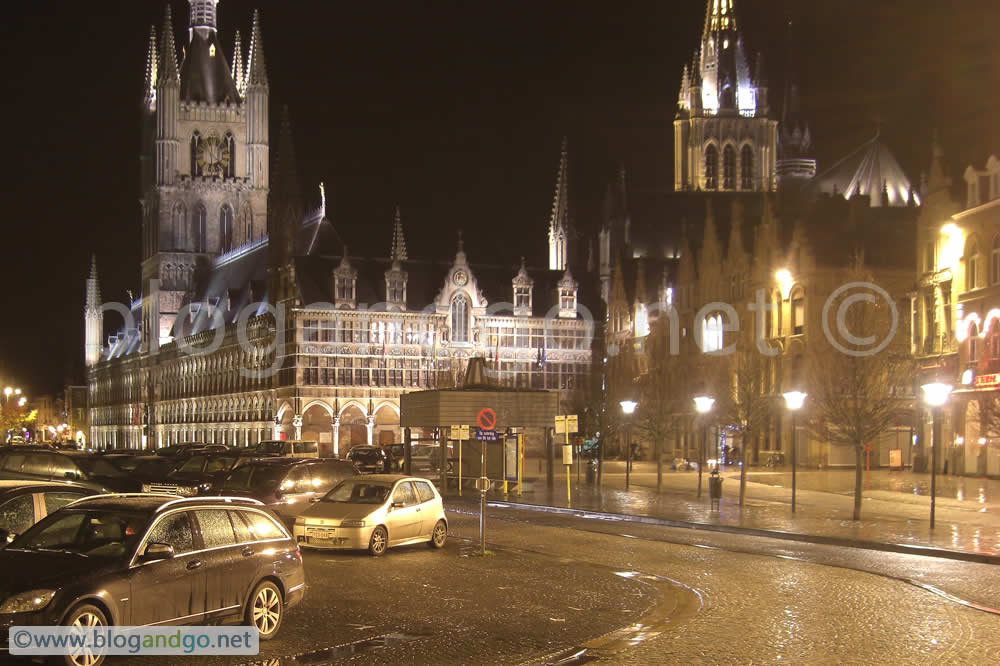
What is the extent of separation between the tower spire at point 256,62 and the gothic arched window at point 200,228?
13891 millimetres

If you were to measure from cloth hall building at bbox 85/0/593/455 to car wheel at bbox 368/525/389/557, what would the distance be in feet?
201

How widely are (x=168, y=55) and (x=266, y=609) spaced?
385 feet

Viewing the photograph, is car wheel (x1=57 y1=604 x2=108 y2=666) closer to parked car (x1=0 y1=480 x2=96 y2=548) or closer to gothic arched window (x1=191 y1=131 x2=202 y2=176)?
parked car (x1=0 y1=480 x2=96 y2=548)

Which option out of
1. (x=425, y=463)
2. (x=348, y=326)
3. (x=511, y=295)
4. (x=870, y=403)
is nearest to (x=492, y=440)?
(x=870, y=403)

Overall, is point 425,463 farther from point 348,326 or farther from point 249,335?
point 249,335

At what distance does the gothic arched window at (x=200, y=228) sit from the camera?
403 ft

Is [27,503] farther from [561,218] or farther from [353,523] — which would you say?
[561,218]

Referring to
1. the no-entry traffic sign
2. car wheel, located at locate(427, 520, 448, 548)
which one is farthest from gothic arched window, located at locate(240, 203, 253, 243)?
car wheel, located at locate(427, 520, 448, 548)

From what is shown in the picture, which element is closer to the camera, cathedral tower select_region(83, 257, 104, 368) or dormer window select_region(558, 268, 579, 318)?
dormer window select_region(558, 268, 579, 318)

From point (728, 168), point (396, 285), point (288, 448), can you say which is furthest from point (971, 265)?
point (728, 168)

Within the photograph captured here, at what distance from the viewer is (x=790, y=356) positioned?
56.3 m

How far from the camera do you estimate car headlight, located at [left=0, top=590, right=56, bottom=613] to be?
10172mm

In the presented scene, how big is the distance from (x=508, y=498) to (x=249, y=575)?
24.3m

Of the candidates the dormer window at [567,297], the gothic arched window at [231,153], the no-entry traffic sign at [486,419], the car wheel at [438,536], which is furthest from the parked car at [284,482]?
the gothic arched window at [231,153]
